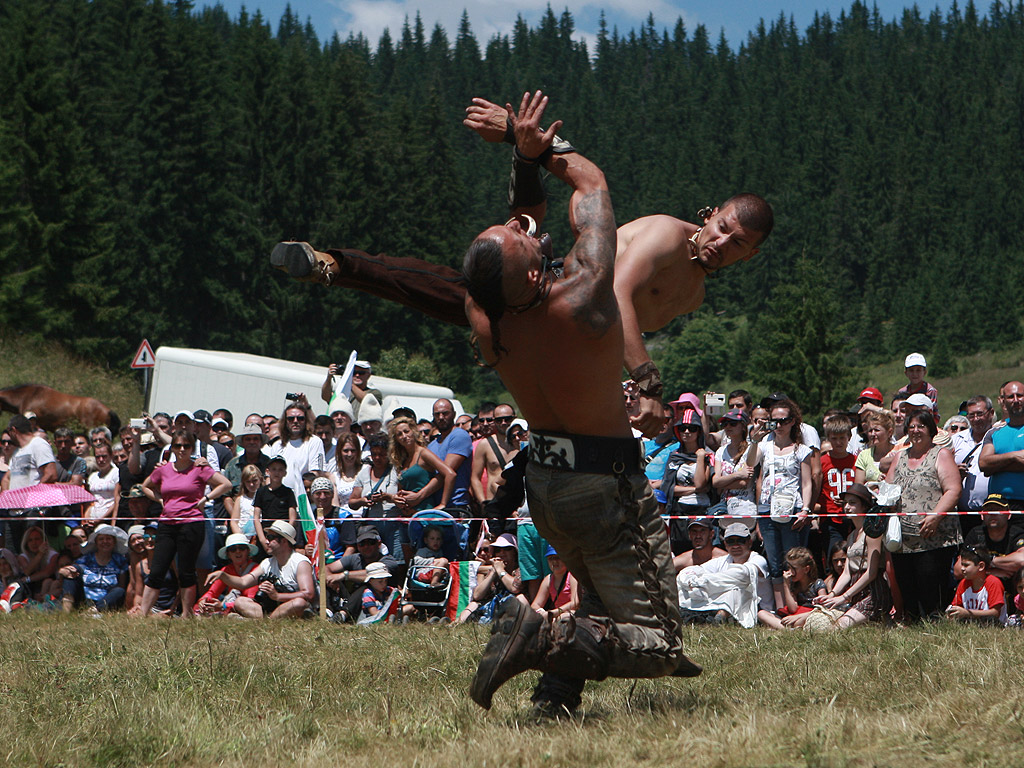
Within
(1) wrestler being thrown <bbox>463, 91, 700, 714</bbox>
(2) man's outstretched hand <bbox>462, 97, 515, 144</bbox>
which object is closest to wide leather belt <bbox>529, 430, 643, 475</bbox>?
(1) wrestler being thrown <bbox>463, 91, 700, 714</bbox>

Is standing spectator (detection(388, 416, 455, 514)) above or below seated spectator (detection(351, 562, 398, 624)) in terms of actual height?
above

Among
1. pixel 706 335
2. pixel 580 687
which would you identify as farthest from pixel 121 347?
pixel 706 335

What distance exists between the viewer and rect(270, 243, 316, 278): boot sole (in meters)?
4.93

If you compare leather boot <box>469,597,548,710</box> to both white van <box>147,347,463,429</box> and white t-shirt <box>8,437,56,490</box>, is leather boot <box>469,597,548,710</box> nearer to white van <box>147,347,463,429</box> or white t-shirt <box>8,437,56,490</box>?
white t-shirt <box>8,437,56,490</box>

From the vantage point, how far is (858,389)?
60.0 metres

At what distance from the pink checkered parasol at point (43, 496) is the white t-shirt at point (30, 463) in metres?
0.66

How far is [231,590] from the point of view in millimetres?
9914

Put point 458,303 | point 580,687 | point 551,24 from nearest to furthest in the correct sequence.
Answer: point 580,687
point 458,303
point 551,24

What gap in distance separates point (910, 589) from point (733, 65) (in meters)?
120

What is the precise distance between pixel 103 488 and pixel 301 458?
2.15 m

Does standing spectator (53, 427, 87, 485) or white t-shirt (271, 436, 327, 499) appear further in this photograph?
standing spectator (53, 427, 87, 485)

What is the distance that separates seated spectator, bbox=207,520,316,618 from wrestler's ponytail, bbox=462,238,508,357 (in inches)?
238

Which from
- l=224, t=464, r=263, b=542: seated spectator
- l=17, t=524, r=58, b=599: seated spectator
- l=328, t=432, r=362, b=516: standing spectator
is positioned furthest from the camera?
l=17, t=524, r=58, b=599: seated spectator

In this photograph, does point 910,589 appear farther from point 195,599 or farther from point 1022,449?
point 195,599
